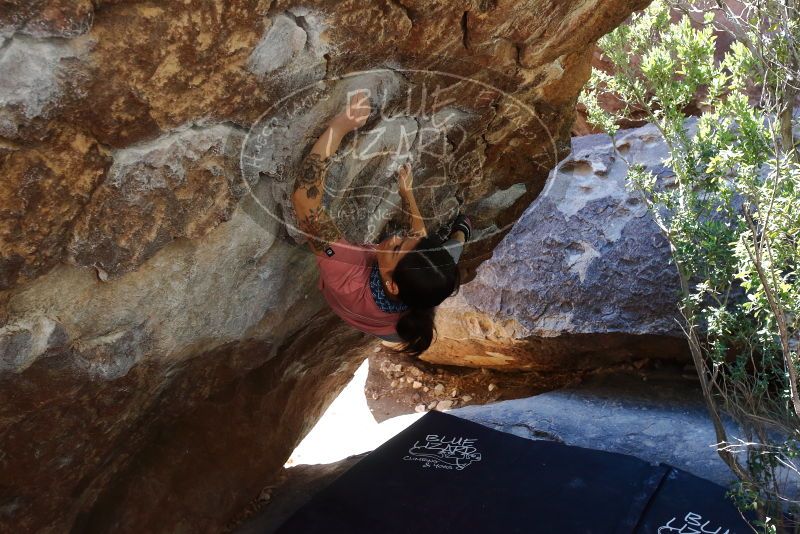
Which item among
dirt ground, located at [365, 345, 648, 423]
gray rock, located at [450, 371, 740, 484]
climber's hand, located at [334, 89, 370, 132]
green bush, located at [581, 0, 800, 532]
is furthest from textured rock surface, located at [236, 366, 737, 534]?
climber's hand, located at [334, 89, 370, 132]

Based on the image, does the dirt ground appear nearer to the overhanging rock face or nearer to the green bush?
the green bush

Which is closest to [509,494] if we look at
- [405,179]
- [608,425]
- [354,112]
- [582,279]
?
[608,425]

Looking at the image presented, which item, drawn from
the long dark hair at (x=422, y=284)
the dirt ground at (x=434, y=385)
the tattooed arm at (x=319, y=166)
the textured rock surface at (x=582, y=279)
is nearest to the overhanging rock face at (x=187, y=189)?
the tattooed arm at (x=319, y=166)

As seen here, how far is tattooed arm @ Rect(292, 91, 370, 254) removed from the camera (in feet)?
7.39

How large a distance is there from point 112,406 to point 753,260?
6.20 feet

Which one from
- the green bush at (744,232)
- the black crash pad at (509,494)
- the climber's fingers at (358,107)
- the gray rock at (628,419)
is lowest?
the gray rock at (628,419)

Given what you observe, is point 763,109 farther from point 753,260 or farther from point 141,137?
point 141,137

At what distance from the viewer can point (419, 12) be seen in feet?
7.13

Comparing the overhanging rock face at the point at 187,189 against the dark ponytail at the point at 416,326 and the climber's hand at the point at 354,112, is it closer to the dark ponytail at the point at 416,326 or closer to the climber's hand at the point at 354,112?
the climber's hand at the point at 354,112

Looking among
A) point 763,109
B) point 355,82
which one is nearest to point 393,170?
point 355,82

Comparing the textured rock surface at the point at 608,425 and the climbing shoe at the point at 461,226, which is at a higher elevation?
the climbing shoe at the point at 461,226

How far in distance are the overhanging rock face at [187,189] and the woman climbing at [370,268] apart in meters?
0.06

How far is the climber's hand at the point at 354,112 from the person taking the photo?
2.27 m

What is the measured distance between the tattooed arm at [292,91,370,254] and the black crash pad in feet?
4.46
